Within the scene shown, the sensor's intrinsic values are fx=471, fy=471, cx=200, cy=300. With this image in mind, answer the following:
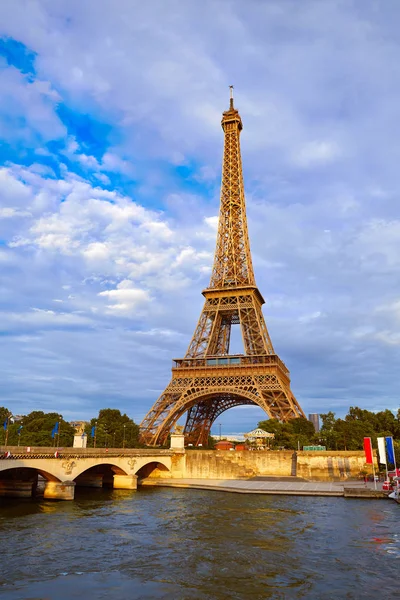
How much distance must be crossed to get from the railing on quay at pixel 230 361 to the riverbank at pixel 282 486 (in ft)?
57.3

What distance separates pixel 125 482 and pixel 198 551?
1261 inches

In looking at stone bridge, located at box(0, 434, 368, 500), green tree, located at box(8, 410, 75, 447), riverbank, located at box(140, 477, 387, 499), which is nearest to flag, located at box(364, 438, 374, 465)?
riverbank, located at box(140, 477, 387, 499)

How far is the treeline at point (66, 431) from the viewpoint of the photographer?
235ft

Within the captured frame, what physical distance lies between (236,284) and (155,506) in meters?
45.9

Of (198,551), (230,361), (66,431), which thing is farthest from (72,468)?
(66,431)

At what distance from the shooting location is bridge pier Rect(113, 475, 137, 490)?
5228 cm

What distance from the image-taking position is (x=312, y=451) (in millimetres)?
58906

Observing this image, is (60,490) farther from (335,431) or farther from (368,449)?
(335,431)

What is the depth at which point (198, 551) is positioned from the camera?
74.5 feet

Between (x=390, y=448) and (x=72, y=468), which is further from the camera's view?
(x=390, y=448)

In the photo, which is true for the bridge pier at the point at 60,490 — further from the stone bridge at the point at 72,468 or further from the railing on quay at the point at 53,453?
the railing on quay at the point at 53,453

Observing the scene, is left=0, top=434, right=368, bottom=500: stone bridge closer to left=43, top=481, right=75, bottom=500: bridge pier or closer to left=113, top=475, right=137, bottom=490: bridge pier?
left=113, top=475, right=137, bottom=490: bridge pier

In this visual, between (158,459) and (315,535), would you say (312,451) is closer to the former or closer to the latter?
(158,459)

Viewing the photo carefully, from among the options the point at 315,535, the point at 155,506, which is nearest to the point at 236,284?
the point at 155,506
